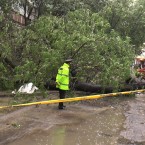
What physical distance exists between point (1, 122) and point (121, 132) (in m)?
2.84

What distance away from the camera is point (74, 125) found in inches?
308

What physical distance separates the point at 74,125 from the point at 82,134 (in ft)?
2.68

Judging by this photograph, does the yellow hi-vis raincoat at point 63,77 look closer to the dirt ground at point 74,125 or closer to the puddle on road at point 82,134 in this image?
the dirt ground at point 74,125

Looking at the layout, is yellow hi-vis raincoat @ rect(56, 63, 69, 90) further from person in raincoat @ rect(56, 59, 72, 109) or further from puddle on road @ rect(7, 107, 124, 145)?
puddle on road @ rect(7, 107, 124, 145)

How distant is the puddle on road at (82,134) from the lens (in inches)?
251

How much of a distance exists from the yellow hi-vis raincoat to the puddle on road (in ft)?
4.38

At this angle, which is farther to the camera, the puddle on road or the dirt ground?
the dirt ground

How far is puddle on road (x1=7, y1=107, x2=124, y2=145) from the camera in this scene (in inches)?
251

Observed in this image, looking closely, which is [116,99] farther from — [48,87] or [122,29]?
[122,29]

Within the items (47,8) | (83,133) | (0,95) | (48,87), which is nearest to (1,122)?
(83,133)

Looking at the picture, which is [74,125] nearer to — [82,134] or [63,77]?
[82,134]

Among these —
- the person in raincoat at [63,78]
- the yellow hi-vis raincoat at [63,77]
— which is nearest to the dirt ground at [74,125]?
the person in raincoat at [63,78]

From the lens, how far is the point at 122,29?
57.5 feet

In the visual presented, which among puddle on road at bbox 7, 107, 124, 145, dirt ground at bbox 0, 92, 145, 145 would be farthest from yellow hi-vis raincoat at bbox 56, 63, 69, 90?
puddle on road at bbox 7, 107, 124, 145
